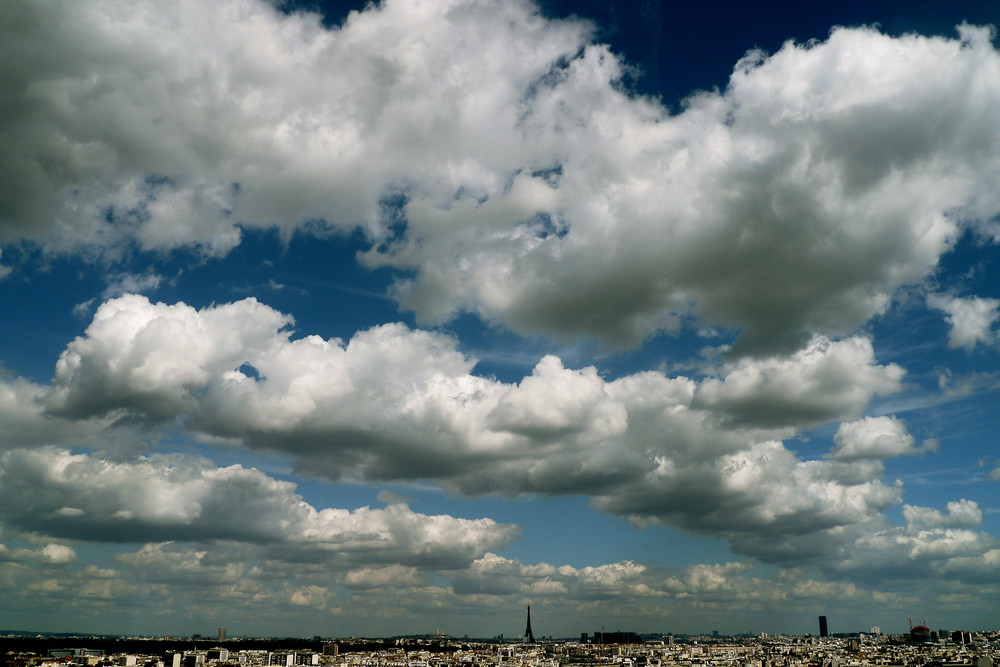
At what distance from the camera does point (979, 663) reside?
624ft

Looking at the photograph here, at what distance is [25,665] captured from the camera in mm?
198000

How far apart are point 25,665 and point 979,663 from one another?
277 metres
